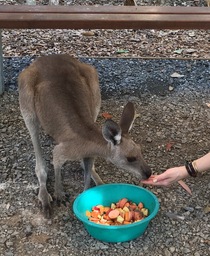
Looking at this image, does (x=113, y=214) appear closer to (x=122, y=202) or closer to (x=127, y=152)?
(x=122, y=202)

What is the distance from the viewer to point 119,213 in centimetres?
290

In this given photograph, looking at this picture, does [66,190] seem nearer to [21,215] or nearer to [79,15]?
[21,215]

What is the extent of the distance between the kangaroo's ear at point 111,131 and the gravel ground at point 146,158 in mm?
504

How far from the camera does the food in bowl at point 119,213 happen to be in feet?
9.42

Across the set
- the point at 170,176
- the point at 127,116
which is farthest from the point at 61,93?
the point at 170,176


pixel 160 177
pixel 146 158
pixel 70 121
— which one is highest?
pixel 70 121

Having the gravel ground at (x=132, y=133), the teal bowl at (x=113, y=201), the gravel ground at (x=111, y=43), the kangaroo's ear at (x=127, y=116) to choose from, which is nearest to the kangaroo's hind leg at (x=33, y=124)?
the gravel ground at (x=132, y=133)

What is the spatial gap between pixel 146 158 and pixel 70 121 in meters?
0.78

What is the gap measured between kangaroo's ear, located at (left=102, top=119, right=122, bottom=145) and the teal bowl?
292 millimetres

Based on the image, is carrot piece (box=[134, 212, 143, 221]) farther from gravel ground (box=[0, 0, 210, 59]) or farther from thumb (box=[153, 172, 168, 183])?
gravel ground (box=[0, 0, 210, 59])

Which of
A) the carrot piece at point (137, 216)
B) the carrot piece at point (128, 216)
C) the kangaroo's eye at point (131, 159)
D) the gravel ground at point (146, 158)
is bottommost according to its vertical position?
the gravel ground at point (146, 158)

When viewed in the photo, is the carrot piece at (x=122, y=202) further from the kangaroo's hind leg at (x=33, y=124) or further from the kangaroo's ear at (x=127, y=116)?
the kangaroo's hind leg at (x=33, y=124)

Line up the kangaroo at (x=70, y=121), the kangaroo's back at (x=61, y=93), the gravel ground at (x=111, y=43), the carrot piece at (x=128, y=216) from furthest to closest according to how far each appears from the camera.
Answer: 1. the gravel ground at (x=111, y=43)
2. the kangaroo's back at (x=61, y=93)
3. the kangaroo at (x=70, y=121)
4. the carrot piece at (x=128, y=216)

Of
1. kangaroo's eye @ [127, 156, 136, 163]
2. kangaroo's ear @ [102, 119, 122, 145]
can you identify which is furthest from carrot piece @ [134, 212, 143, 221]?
kangaroo's ear @ [102, 119, 122, 145]
